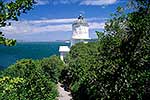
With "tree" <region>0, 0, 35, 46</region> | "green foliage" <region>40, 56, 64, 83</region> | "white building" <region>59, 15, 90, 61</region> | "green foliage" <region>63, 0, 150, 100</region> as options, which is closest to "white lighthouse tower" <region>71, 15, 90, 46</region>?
"white building" <region>59, 15, 90, 61</region>

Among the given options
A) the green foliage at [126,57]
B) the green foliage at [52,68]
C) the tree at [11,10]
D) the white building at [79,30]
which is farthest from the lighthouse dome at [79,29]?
the tree at [11,10]

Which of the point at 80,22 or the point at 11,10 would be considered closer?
the point at 11,10

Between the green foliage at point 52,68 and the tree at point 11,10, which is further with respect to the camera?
the green foliage at point 52,68

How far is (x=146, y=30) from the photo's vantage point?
16953 mm

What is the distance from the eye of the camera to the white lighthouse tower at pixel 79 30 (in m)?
107

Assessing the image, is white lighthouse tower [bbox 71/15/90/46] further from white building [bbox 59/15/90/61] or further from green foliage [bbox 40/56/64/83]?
green foliage [bbox 40/56/64/83]

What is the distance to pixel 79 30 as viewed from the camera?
107 metres

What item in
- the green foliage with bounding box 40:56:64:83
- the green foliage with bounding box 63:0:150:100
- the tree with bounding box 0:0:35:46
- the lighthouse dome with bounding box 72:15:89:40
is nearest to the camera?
the tree with bounding box 0:0:35:46

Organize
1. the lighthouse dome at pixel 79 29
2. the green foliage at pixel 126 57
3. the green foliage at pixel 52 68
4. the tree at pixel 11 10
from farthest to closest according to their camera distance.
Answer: the lighthouse dome at pixel 79 29
the green foliage at pixel 52 68
the green foliage at pixel 126 57
the tree at pixel 11 10

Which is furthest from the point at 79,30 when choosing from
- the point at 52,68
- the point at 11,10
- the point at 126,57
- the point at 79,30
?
the point at 11,10

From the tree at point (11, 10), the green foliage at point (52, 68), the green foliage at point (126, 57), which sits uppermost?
the tree at point (11, 10)

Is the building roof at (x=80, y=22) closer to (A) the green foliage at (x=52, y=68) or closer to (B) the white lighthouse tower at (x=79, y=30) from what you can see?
(B) the white lighthouse tower at (x=79, y=30)

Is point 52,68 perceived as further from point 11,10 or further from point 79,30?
point 11,10

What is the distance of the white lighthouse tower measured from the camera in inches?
4227
